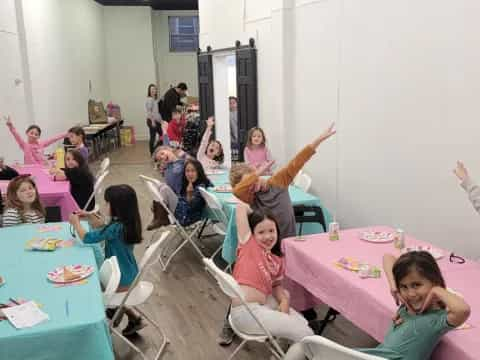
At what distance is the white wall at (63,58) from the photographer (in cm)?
881

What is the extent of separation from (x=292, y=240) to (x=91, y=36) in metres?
11.3

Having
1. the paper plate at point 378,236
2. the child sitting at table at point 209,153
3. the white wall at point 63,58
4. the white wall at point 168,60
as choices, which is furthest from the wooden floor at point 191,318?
the white wall at point 168,60

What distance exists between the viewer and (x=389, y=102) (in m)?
4.56

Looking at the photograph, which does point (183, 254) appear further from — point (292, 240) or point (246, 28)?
point (246, 28)

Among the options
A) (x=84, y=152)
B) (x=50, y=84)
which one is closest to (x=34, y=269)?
(x=84, y=152)

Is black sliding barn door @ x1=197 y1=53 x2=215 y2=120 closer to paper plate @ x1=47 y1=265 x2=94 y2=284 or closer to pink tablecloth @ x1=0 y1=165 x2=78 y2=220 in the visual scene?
pink tablecloth @ x1=0 y1=165 x2=78 y2=220

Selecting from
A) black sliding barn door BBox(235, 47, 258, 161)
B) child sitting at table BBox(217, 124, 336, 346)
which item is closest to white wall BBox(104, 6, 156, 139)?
black sliding barn door BBox(235, 47, 258, 161)

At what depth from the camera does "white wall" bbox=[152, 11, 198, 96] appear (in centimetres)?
1563

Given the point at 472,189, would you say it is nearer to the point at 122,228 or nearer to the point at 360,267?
the point at 360,267

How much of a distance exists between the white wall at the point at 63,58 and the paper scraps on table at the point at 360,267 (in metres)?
7.11

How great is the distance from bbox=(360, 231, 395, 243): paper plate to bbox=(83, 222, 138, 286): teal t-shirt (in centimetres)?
154

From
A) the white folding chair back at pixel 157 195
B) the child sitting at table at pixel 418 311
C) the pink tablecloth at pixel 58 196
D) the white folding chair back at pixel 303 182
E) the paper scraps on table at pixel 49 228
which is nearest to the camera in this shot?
the child sitting at table at pixel 418 311

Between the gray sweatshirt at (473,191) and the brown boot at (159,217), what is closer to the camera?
the gray sweatshirt at (473,191)

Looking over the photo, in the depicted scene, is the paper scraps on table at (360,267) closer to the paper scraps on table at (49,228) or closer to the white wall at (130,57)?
the paper scraps on table at (49,228)
